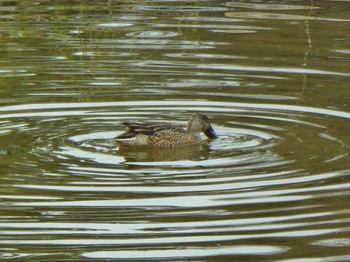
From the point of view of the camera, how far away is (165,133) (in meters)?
12.5

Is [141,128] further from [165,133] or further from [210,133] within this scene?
[210,133]

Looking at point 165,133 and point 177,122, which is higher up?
point 165,133

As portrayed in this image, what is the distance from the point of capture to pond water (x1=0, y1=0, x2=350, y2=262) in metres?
9.16

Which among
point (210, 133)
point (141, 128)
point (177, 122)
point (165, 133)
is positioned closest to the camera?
point (141, 128)

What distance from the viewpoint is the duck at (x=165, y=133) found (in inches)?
488

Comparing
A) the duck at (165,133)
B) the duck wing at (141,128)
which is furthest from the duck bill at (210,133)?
the duck wing at (141,128)

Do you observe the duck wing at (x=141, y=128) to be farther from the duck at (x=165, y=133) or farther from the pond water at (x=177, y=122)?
the pond water at (x=177, y=122)

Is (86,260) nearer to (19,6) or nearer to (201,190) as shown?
(201,190)

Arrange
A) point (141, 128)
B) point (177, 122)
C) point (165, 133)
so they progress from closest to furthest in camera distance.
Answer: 1. point (141, 128)
2. point (165, 133)
3. point (177, 122)

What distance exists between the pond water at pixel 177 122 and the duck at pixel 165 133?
10cm

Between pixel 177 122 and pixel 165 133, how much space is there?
1.04 m

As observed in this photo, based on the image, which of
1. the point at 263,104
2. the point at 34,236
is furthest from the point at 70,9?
the point at 34,236

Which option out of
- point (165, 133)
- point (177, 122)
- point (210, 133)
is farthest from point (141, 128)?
point (177, 122)

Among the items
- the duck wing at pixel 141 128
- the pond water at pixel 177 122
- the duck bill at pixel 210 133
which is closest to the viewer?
the pond water at pixel 177 122
